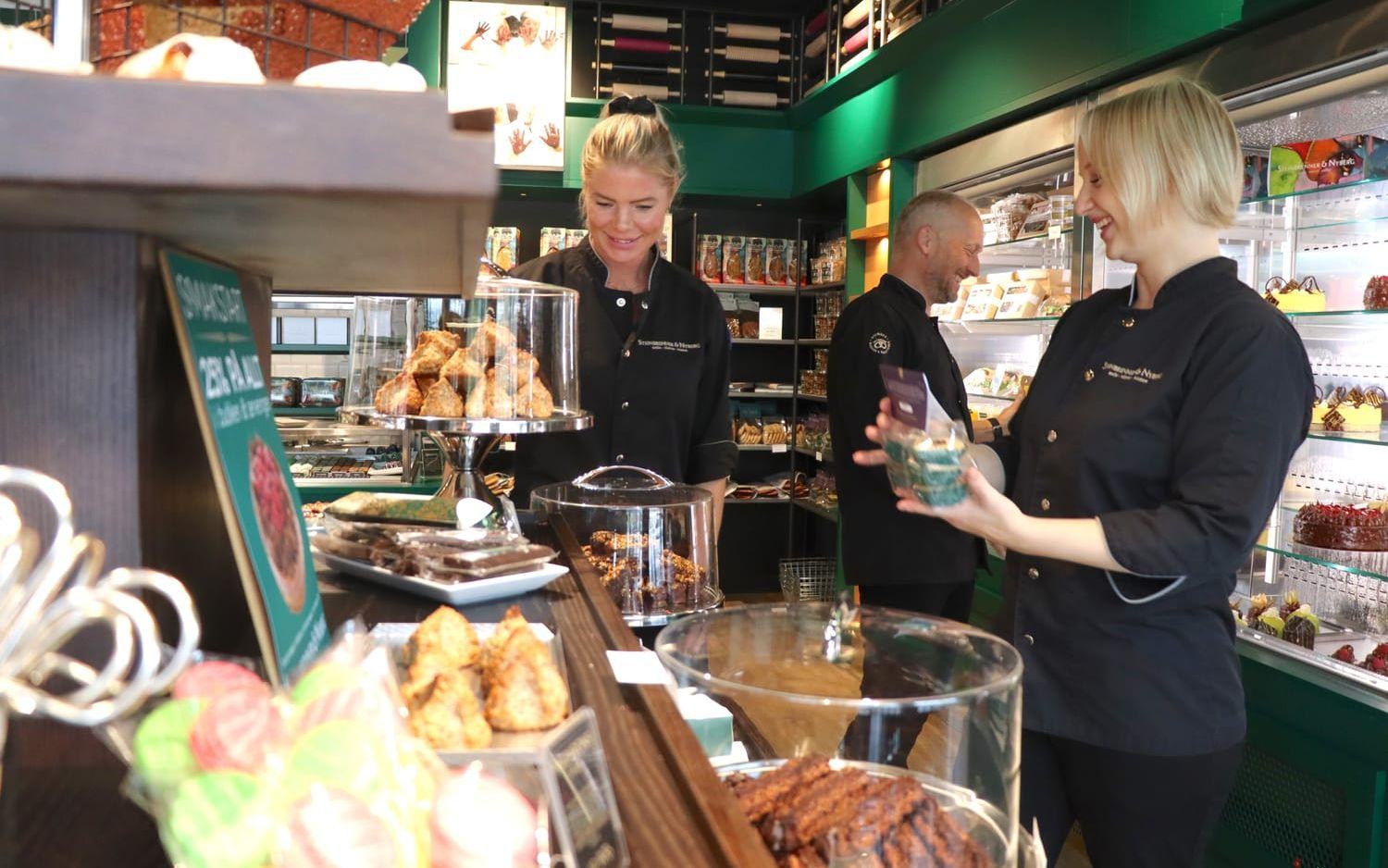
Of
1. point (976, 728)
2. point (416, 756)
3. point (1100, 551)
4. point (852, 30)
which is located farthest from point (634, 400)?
point (852, 30)

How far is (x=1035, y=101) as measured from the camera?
4.02 m

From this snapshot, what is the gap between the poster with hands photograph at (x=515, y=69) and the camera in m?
6.04

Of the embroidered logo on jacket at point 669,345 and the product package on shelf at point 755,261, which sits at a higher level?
the product package on shelf at point 755,261

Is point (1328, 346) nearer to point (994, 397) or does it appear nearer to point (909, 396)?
point (994, 397)

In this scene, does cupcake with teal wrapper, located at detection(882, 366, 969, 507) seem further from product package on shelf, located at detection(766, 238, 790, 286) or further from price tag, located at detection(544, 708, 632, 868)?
product package on shelf, located at detection(766, 238, 790, 286)

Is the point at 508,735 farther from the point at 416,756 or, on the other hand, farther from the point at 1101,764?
the point at 1101,764

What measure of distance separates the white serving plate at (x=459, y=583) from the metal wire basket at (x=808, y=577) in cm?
521

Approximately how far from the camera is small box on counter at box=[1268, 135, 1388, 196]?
2711 millimetres

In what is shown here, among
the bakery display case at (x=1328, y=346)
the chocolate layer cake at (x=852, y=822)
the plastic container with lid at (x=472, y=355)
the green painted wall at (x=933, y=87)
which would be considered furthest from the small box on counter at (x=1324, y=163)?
the chocolate layer cake at (x=852, y=822)

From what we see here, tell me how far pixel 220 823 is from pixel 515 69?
19.7 ft

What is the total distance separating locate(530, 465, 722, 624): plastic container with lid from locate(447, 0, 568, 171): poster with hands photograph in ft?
14.1

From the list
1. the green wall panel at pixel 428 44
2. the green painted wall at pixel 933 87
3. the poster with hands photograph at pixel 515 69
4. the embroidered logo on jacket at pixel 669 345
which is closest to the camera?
the embroidered logo on jacket at pixel 669 345

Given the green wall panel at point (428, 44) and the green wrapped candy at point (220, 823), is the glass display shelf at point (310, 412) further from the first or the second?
the green wrapped candy at point (220, 823)

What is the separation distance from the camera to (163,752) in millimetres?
537
